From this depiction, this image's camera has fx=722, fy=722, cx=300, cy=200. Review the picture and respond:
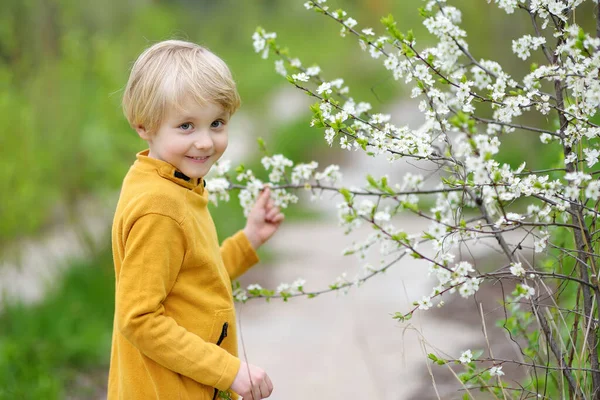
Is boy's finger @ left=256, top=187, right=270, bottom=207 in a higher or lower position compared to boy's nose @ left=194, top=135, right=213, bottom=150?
higher

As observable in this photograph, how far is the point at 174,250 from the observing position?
1.81 metres

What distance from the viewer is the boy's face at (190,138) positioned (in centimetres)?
188

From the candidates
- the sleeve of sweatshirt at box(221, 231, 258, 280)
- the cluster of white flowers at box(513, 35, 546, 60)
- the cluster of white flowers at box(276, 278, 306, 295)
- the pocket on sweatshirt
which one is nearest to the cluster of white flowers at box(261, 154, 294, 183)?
the sleeve of sweatshirt at box(221, 231, 258, 280)

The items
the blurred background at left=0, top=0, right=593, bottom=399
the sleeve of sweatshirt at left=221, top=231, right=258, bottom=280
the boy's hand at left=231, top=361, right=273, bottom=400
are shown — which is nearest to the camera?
the boy's hand at left=231, top=361, right=273, bottom=400

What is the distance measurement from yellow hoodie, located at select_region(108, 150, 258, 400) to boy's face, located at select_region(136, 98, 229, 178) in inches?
1.5

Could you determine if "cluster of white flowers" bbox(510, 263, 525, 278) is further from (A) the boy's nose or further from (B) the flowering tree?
(A) the boy's nose

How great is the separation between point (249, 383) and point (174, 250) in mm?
383

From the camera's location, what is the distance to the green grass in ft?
11.5

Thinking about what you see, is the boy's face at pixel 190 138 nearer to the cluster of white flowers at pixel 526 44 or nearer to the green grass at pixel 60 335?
the cluster of white flowers at pixel 526 44

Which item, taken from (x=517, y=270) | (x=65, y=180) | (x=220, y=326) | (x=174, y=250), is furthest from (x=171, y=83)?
(x=65, y=180)

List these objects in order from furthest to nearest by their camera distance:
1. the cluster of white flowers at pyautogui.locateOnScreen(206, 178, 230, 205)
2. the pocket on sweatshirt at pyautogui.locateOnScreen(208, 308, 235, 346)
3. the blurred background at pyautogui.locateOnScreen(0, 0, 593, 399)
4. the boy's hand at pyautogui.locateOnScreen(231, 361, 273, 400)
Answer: the blurred background at pyautogui.locateOnScreen(0, 0, 593, 399)
the cluster of white flowers at pyautogui.locateOnScreen(206, 178, 230, 205)
the pocket on sweatshirt at pyautogui.locateOnScreen(208, 308, 235, 346)
the boy's hand at pyautogui.locateOnScreen(231, 361, 273, 400)

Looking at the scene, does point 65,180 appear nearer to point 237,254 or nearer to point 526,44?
point 237,254

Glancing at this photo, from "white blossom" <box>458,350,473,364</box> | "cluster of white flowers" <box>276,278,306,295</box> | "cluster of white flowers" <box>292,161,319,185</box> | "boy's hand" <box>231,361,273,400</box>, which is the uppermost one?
"cluster of white flowers" <box>292,161,319,185</box>

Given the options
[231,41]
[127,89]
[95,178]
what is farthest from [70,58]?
[231,41]
